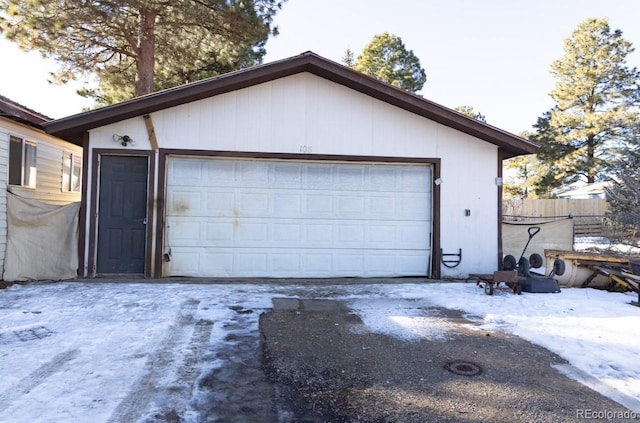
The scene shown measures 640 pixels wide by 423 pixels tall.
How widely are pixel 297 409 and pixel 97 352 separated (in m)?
2.29

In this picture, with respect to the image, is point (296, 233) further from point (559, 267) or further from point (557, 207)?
point (557, 207)

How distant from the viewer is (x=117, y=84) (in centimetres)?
1703

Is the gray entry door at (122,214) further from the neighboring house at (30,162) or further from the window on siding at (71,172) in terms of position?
the window on siding at (71,172)

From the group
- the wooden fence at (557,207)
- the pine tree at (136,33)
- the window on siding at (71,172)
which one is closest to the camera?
the window on siding at (71,172)

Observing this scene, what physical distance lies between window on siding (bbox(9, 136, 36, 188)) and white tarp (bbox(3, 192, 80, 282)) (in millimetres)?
809

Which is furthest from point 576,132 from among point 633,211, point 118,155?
point 118,155

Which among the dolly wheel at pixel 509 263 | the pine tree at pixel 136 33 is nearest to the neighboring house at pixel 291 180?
the dolly wheel at pixel 509 263

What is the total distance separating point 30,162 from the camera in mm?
9414

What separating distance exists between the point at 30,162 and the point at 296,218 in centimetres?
585

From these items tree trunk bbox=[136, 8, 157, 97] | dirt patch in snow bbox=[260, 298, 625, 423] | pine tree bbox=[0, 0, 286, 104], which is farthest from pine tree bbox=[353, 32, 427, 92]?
dirt patch in snow bbox=[260, 298, 625, 423]

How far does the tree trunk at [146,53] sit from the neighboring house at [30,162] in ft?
13.4

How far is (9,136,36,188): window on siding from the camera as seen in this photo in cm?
866

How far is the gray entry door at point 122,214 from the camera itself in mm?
8492

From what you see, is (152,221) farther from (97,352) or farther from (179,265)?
(97,352)
